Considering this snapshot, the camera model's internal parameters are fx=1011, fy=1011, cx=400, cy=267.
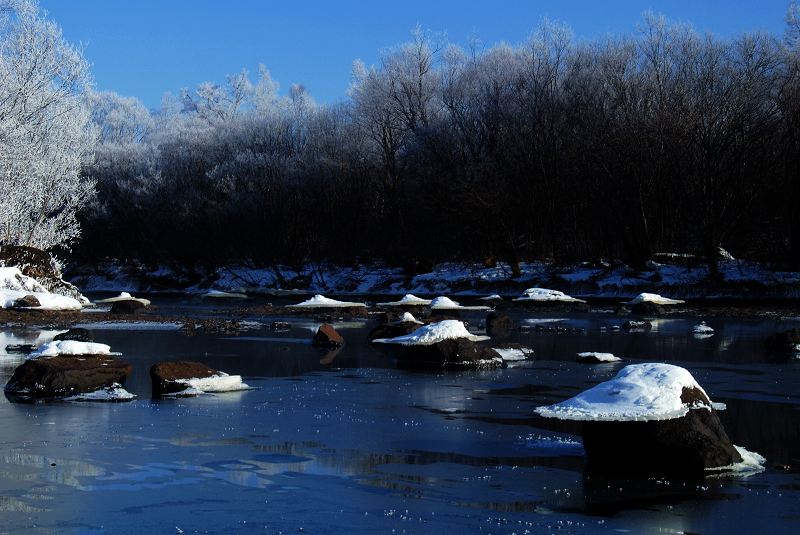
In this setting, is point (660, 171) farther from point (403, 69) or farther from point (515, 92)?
point (403, 69)

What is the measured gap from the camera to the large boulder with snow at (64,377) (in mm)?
15055

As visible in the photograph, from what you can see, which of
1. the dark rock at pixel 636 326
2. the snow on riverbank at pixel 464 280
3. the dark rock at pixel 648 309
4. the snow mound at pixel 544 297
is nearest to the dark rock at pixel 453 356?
the dark rock at pixel 636 326

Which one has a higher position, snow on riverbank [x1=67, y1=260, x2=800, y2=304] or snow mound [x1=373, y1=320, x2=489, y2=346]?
snow on riverbank [x1=67, y1=260, x2=800, y2=304]

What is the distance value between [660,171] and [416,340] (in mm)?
33568

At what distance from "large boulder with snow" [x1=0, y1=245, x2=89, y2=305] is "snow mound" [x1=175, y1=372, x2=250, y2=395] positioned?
25318 mm

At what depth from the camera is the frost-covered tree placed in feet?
128

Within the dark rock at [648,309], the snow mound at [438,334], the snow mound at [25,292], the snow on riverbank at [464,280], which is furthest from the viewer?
the snow on riverbank at [464,280]

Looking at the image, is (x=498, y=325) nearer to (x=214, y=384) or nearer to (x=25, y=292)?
(x=214, y=384)

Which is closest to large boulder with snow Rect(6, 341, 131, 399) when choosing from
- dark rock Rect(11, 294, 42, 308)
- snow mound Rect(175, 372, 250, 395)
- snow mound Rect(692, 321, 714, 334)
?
snow mound Rect(175, 372, 250, 395)

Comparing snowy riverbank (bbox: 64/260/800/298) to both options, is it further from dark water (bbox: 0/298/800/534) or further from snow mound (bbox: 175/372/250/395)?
snow mound (bbox: 175/372/250/395)

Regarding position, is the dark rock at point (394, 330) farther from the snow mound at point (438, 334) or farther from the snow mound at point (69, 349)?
the snow mound at point (69, 349)

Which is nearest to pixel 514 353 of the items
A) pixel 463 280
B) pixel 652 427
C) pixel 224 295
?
pixel 652 427

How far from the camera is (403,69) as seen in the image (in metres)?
64.1

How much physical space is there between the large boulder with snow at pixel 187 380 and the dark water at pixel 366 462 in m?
0.38
